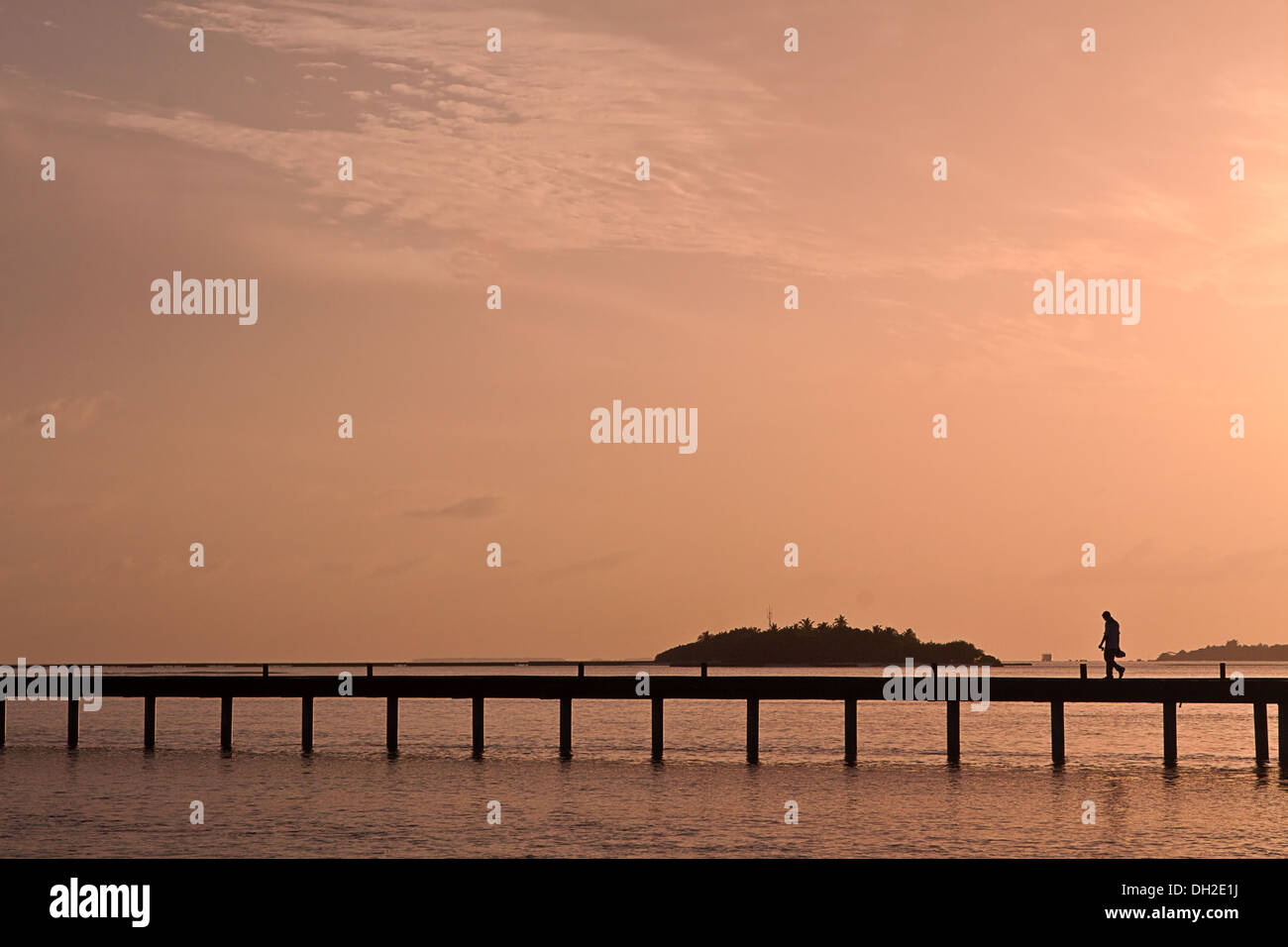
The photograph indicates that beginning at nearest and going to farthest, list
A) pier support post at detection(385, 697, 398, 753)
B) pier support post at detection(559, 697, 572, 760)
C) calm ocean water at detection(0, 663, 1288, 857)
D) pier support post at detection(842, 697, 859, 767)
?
calm ocean water at detection(0, 663, 1288, 857) < pier support post at detection(842, 697, 859, 767) < pier support post at detection(559, 697, 572, 760) < pier support post at detection(385, 697, 398, 753)

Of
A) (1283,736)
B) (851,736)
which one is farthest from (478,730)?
(1283,736)

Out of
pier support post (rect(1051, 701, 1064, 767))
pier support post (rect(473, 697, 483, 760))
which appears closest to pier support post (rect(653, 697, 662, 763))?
pier support post (rect(473, 697, 483, 760))

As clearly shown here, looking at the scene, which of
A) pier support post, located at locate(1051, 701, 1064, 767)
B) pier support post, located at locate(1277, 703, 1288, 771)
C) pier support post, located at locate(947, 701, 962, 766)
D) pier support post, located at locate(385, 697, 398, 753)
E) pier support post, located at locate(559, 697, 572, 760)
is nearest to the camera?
pier support post, located at locate(1277, 703, 1288, 771)

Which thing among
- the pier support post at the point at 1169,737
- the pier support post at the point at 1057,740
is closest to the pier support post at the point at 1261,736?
the pier support post at the point at 1169,737

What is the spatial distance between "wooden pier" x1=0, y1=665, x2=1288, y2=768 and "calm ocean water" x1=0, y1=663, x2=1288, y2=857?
1.52 m

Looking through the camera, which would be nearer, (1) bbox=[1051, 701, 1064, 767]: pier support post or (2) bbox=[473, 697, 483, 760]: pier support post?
(1) bbox=[1051, 701, 1064, 767]: pier support post

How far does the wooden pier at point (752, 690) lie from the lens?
4512 cm

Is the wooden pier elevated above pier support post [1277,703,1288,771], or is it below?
above

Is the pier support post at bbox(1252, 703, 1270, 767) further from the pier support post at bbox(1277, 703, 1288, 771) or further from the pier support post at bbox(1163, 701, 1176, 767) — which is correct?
the pier support post at bbox(1163, 701, 1176, 767)

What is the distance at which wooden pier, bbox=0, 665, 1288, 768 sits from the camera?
1777 inches

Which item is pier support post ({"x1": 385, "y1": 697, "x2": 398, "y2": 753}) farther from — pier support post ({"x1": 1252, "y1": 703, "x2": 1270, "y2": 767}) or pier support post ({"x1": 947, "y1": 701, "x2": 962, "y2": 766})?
pier support post ({"x1": 1252, "y1": 703, "x2": 1270, "y2": 767})

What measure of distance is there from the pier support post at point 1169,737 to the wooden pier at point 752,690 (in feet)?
0.12

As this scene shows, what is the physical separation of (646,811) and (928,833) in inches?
317
